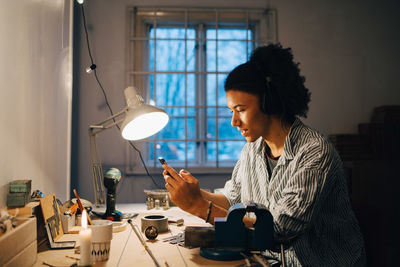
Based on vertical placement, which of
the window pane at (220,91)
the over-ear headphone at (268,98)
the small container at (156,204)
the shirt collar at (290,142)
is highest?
the window pane at (220,91)

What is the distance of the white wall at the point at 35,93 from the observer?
50.6 inches

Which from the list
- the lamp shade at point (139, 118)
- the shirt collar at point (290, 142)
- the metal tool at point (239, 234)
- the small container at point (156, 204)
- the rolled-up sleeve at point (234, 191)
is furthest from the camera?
A: the small container at point (156, 204)

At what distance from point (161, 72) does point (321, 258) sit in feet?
7.12

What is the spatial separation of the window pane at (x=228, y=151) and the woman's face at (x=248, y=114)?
1.71 m

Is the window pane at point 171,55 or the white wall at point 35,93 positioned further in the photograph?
the window pane at point 171,55

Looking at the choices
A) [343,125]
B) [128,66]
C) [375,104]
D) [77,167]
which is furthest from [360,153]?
[77,167]

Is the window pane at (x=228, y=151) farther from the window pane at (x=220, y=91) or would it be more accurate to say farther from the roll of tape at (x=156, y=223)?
the roll of tape at (x=156, y=223)

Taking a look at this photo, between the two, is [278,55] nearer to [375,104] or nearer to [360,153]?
[360,153]

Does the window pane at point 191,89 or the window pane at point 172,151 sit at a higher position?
the window pane at point 191,89

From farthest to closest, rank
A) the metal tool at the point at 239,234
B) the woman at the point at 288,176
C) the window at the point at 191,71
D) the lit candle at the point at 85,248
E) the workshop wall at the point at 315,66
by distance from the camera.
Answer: the window at the point at 191,71 < the workshop wall at the point at 315,66 < the woman at the point at 288,176 < the metal tool at the point at 239,234 < the lit candle at the point at 85,248

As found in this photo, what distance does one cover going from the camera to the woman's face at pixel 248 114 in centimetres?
137

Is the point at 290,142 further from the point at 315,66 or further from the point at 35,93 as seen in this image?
the point at 315,66

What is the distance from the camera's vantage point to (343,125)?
10.3 ft

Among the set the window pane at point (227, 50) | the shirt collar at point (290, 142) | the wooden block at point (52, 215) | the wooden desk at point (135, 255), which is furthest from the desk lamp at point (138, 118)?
the window pane at point (227, 50)
